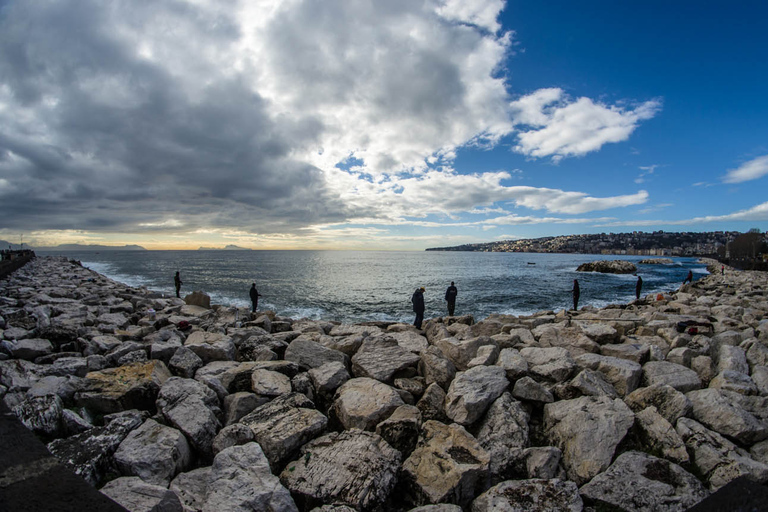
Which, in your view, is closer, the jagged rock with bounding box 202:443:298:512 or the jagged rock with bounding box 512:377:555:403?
the jagged rock with bounding box 202:443:298:512

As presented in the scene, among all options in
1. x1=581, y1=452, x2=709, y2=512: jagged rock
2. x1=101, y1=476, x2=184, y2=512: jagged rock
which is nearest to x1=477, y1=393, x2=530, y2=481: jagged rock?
x1=581, y1=452, x2=709, y2=512: jagged rock

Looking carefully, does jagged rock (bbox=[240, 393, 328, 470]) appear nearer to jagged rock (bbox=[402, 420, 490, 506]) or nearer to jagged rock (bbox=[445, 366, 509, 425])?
jagged rock (bbox=[402, 420, 490, 506])

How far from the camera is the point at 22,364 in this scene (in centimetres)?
562

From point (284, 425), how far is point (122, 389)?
8.31 feet

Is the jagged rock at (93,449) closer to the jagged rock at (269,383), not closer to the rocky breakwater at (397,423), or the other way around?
the rocky breakwater at (397,423)

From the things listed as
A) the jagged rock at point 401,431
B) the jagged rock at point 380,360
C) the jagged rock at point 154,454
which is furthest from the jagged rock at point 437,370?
the jagged rock at point 154,454

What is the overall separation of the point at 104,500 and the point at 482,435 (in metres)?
3.84

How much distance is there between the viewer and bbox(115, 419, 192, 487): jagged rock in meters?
3.49

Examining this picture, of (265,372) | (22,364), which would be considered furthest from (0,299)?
(265,372)

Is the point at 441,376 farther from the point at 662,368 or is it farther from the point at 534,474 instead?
the point at 662,368

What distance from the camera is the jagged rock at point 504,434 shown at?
12.6 feet

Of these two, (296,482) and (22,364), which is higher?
(22,364)

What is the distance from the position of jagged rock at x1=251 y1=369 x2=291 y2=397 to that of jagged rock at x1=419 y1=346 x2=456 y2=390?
2.22 m

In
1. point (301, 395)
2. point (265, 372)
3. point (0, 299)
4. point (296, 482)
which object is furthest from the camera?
point (0, 299)
